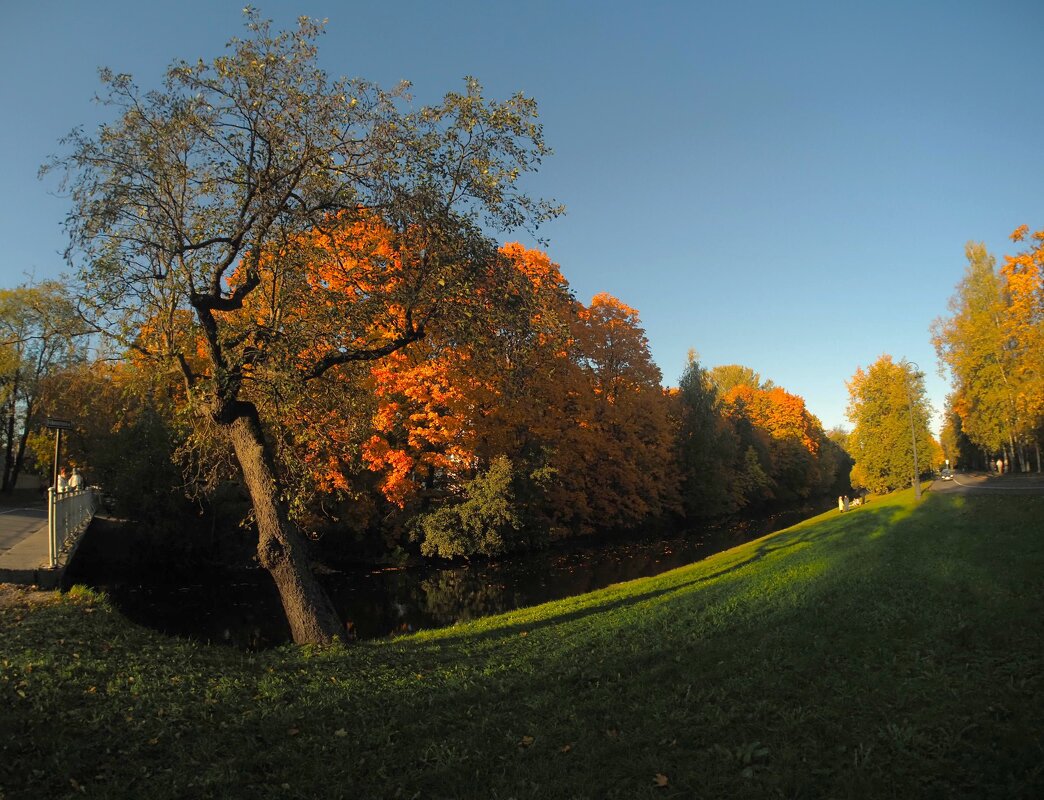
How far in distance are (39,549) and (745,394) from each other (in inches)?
2608

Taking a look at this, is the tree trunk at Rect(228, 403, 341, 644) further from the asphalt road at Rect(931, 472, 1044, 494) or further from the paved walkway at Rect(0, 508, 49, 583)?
the asphalt road at Rect(931, 472, 1044, 494)

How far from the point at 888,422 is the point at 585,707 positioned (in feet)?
103

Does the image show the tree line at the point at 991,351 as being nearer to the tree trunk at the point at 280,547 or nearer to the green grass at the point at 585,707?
the green grass at the point at 585,707

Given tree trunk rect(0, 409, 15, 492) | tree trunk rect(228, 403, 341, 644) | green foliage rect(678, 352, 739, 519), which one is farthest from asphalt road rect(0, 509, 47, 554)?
green foliage rect(678, 352, 739, 519)

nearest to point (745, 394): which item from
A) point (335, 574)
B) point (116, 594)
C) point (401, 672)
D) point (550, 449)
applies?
point (550, 449)

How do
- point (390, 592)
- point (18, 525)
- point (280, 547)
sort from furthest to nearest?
1. point (18, 525)
2. point (390, 592)
3. point (280, 547)

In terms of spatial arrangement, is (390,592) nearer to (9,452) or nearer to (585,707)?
(585,707)

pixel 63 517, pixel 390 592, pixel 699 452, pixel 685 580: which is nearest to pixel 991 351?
pixel 699 452

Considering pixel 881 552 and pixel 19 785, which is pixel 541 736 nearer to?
pixel 19 785

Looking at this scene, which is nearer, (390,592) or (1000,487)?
(390,592)

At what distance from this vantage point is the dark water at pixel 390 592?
16.2m

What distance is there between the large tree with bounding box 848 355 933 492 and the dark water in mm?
10775

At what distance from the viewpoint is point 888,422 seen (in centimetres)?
3181

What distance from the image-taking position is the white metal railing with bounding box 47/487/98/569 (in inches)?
554
